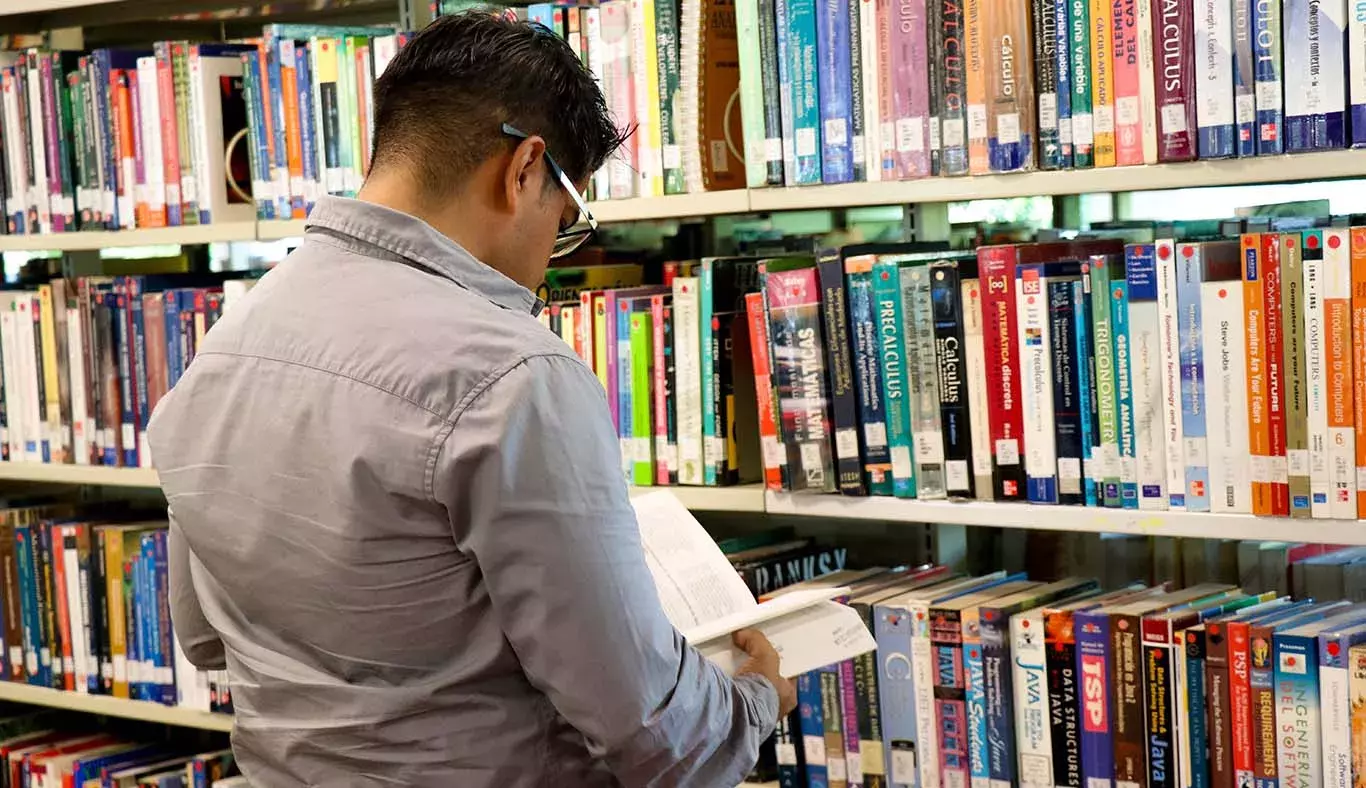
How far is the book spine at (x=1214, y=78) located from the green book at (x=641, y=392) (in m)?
0.81

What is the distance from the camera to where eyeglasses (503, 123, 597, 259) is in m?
1.32

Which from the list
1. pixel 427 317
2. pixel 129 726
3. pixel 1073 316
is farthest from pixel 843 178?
pixel 129 726

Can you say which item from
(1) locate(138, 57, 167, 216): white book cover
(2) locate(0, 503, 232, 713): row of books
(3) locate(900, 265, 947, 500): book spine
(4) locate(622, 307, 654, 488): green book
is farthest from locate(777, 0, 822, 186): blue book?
(2) locate(0, 503, 232, 713): row of books

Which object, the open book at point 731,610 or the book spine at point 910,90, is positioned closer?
the open book at point 731,610

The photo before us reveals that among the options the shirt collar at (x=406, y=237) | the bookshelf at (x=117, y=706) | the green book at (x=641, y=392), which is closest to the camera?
the shirt collar at (x=406, y=237)

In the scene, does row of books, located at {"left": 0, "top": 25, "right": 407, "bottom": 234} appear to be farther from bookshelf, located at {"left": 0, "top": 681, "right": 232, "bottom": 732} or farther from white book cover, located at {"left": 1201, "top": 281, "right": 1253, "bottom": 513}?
white book cover, located at {"left": 1201, "top": 281, "right": 1253, "bottom": 513}

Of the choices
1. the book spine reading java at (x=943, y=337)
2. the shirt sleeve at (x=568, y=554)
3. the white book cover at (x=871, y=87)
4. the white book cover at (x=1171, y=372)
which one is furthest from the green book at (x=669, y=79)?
the shirt sleeve at (x=568, y=554)

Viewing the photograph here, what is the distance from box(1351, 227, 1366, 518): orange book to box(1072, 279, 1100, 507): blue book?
293 mm

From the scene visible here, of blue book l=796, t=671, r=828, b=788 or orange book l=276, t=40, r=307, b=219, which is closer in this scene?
blue book l=796, t=671, r=828, b=788

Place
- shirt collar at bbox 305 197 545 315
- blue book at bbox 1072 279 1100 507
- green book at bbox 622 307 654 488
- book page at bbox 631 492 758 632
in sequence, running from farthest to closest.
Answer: green book at bbox 622 307 654 488
blue book at bbox 1072 279 1100 507
book page at bbox 631 492 758 632
shirt collar at bbox 305 197 545 315

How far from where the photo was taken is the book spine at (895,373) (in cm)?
193

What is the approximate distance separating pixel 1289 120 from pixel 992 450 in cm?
52

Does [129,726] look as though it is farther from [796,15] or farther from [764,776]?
[796,15]

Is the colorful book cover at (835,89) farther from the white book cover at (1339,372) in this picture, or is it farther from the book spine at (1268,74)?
the white book cover at (1339,372)
